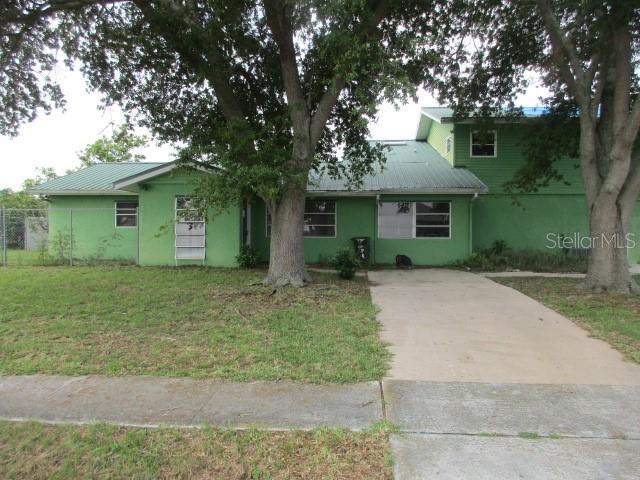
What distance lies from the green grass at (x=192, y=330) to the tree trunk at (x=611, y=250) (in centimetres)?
527

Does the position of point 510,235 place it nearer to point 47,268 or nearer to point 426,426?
point 426,426

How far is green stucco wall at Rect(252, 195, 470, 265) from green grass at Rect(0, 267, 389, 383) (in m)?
4.89

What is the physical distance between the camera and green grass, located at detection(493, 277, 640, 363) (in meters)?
6.05

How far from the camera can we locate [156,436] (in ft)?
10.9

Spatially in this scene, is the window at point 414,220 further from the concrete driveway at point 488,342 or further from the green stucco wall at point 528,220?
the concrete driveway at point 488,342

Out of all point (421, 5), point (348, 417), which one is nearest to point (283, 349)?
point (348, 417)

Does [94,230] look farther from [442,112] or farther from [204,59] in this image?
[442,112]

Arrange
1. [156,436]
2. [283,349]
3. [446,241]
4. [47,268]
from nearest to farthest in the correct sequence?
[156,436] → [283,349] → [47,268] → [446,241]

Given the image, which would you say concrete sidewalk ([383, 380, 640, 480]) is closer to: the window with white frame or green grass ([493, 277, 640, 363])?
green grass ([493, 277, 640, 363])

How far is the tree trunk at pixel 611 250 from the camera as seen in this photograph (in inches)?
380

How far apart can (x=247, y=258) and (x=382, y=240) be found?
4.83 meters

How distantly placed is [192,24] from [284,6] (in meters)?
1.86

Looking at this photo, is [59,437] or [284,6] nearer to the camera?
[59,437]

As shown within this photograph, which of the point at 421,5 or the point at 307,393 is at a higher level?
the point at 421,5
